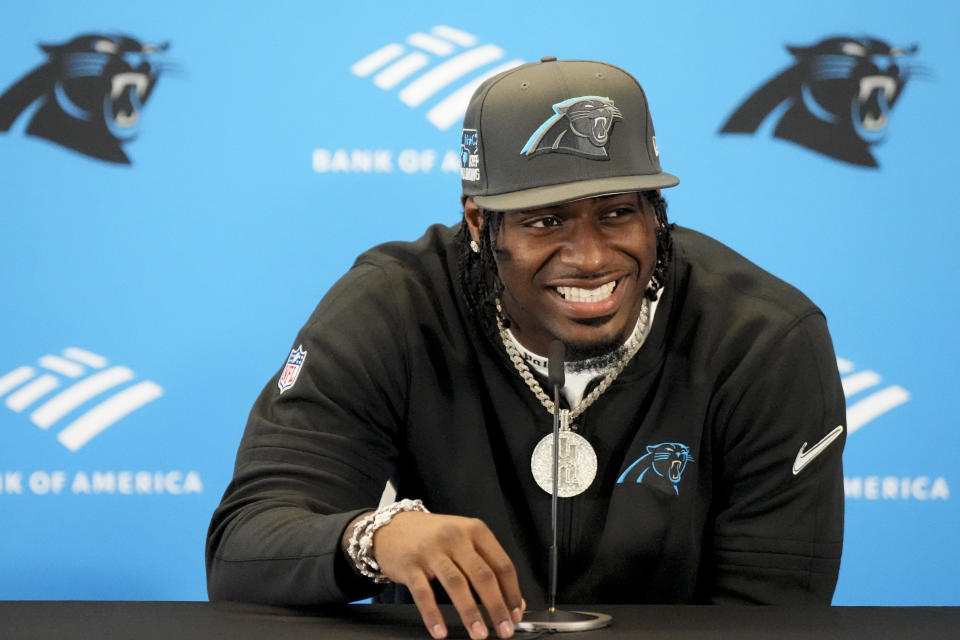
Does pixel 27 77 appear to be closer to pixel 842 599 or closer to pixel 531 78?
pixel 531 78

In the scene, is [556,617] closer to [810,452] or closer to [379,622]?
[379,622]

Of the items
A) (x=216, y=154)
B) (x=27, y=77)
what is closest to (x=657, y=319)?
(x=216, y=154)

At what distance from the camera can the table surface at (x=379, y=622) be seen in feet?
3.92

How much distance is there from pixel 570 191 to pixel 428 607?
0.58 meters

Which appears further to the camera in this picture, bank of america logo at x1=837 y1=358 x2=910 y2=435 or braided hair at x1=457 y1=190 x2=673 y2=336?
bank of america logo at x1=837 y1=358 x2=910 y2=435

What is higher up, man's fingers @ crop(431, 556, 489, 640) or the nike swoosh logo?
the nike swoosh logo

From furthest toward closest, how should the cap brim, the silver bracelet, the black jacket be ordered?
the black jacket → the cap brim → the silver bracelet

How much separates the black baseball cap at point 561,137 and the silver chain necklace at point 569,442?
0.81ft

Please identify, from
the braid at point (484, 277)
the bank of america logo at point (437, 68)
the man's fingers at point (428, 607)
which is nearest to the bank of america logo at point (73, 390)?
the bank of america logo at point (437, 68)

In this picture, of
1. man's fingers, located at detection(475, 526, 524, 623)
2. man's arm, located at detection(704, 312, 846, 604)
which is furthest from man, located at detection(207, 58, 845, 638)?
man's fingers, located at detection(475, 526, 524, 623)

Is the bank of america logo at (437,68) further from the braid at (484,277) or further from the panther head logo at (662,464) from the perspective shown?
the panther head logo at (662,464)

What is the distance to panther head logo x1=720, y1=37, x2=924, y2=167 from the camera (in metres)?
2.51

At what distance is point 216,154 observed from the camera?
8.32 feet

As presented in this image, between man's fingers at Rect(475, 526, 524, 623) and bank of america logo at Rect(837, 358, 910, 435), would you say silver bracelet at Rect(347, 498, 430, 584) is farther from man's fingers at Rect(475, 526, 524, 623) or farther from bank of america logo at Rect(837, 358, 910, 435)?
bank of america logo at Rect(837, 358, 910, 435)
